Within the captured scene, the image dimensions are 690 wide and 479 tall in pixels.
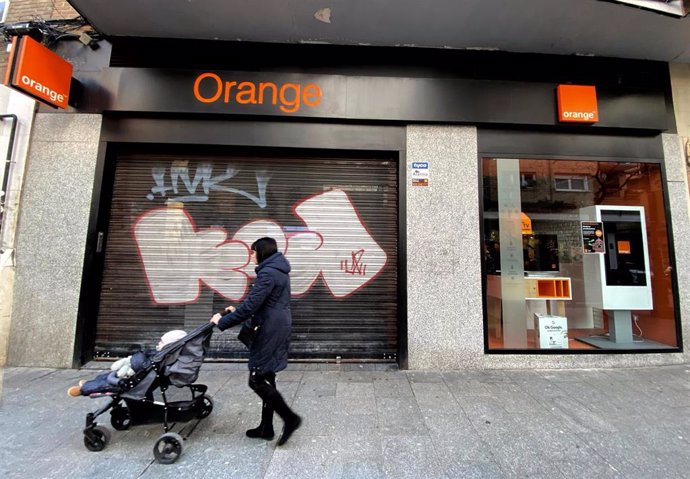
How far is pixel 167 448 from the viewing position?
2598 mm

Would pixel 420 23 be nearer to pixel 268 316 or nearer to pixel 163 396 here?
pixel 268 316

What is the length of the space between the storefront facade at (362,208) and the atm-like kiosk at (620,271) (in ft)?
0.10

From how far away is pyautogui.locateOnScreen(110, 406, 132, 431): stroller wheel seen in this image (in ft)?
9.46

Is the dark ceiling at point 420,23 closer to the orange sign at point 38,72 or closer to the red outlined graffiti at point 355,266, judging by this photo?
the orange sign at point 38,72

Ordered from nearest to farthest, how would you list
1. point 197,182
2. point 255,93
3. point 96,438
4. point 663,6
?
point 96,438 < point 663,6 < point 255,93 < point 197,182

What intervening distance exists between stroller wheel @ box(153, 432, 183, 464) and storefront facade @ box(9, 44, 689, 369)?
2.25m

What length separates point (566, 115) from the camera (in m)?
4.82

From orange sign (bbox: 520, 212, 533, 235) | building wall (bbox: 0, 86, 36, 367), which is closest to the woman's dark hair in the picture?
orange sign (bbox: 520, 212, 533, 235)

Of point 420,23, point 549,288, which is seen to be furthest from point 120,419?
point 549,288

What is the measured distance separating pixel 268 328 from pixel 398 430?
1623 mm

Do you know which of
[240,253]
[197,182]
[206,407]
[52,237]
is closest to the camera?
[206,407]

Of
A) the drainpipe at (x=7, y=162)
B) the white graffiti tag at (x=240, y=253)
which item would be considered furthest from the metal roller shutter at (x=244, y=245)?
the drainpipe at (x=7, y=162)

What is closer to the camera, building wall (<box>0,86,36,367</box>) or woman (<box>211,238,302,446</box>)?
woman (<box>211,238,302,446</box>)

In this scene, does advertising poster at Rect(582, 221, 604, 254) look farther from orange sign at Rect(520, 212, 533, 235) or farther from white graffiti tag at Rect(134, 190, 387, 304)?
white graffiti tag at Rect(134, 190, 387, 304)
